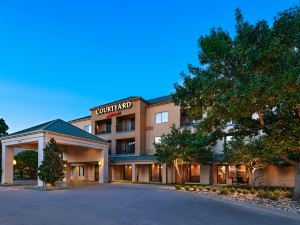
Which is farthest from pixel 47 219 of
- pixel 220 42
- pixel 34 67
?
pixel 34 67

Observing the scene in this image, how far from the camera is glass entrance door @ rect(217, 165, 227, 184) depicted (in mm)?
32625

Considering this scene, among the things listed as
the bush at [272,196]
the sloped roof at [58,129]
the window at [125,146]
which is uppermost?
the sloped roof at [58,129]

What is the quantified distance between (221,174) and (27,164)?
26.5 m

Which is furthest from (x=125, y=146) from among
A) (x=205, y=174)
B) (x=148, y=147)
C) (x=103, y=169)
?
(x=205, y=174)

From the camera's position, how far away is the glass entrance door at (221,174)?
1284 inches

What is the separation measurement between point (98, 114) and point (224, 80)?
101 feet

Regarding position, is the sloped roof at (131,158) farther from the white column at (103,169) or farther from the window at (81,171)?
the window at (81,171)

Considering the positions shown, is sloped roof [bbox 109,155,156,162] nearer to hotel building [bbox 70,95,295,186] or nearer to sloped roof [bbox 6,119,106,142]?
hotel building [bbox 70,95,295,186]

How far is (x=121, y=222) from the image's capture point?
9.59m

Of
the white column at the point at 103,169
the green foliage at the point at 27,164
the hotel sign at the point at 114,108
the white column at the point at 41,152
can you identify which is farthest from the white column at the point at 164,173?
the green foliage at the point at 27,164

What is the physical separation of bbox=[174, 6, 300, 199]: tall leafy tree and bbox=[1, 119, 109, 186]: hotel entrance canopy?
13350 millimetres

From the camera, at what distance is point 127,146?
138ft

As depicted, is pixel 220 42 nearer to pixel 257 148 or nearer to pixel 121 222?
pixel 257 148

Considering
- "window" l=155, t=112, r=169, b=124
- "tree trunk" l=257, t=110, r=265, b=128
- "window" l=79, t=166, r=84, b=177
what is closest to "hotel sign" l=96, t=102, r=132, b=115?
"window" l=155, t=112, r=169, b=124
